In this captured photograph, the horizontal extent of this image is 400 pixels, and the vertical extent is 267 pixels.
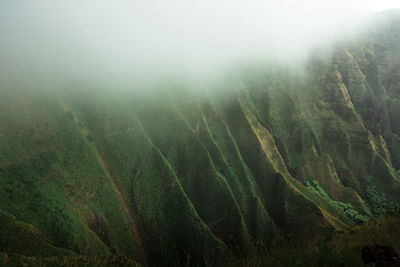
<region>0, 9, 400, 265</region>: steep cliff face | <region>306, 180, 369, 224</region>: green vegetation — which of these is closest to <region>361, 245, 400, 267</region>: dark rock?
<region>0, 9, 400, 265</region>: steep cliff face

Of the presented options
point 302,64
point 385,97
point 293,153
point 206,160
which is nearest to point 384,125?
point 385,97

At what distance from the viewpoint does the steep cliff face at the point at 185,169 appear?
134ft

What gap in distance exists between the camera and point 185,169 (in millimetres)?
60188

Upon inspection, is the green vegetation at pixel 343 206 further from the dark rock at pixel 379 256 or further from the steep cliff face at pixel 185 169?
the dark rock at pixel 379 256

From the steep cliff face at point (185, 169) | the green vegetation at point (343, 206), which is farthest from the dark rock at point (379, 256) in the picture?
the green vegetation at point (343, 206)

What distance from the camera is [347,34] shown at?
5458 inches

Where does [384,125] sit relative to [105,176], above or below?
below

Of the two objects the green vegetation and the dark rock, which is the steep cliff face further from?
the dark rock

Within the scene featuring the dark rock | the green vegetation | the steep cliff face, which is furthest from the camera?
the green vegetation

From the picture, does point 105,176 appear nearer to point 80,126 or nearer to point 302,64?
point 80,126

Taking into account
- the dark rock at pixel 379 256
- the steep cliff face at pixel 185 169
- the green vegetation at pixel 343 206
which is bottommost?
the green vegetation at pixel 343 206

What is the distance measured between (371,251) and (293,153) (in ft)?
263

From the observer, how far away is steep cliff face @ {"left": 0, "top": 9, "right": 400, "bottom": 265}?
40875 millimetres

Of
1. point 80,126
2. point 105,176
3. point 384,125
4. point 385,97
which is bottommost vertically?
point 384,125
